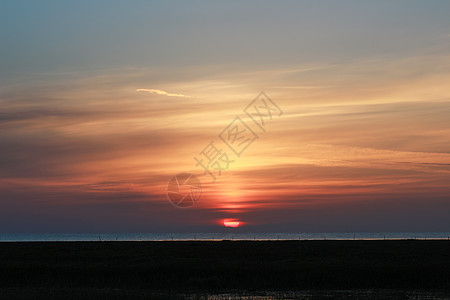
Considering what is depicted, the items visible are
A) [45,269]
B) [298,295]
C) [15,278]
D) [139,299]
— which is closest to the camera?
[139,299]

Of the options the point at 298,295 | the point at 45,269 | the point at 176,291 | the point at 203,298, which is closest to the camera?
the point at 203,298

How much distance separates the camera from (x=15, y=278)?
46.5 meters

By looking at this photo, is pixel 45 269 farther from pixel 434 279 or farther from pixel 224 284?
pixel 434 279

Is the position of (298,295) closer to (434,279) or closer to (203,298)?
(203,298)

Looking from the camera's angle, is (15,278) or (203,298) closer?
(203,298)

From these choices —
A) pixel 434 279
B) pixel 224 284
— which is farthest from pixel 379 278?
pixel 224 284

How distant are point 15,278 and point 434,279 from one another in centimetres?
3434

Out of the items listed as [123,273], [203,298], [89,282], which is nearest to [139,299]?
[203,298]

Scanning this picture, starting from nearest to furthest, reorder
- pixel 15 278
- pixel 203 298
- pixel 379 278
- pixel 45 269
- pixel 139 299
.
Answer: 1. pixel 139 299
2. pixel 203 298
3. pixel 379 278
4. pixel 15 278
5. pixel 45 269

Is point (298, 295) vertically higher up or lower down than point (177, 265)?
lower down

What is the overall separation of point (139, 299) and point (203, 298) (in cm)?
415

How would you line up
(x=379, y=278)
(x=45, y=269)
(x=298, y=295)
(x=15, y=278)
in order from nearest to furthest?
(x=298, y=295) → (x=379, y=278) → (x=15, y=278) → (x=45, y=269)

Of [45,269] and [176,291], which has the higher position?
[45,269]

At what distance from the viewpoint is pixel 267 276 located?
1737 inches
